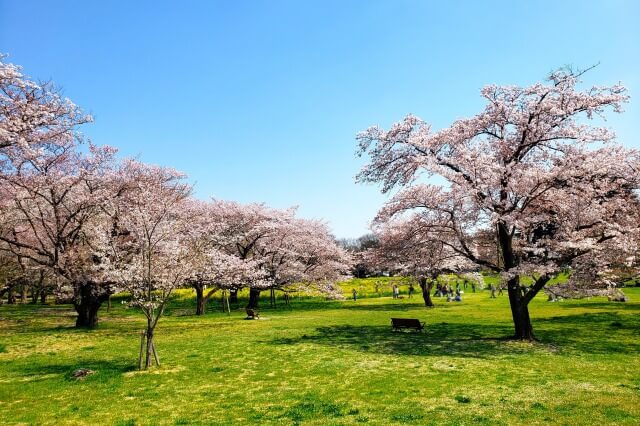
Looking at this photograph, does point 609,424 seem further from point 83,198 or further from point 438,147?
point 83,198

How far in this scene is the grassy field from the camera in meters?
10.6

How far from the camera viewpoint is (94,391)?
1312 centimetres

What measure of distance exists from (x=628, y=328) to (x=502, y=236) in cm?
1039

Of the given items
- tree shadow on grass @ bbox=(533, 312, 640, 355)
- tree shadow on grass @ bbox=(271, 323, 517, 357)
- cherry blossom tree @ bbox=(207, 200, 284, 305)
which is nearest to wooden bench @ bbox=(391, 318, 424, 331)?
tree shadow on grass @ bbox=(271, 323, 517, 357)

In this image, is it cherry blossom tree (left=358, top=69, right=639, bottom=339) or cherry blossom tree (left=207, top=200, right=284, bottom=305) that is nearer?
cherry blossom tree (left=358, top=69, right=639, bottom=339)

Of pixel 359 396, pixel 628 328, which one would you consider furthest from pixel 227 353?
A: pixel 628 328

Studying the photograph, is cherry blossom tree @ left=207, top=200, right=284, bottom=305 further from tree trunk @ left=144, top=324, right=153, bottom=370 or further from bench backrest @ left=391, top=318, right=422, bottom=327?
tree trunk @ left=144, top=324, right=153, bottom=370

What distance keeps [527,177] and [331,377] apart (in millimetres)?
12175

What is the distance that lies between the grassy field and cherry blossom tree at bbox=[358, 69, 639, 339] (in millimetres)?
4424

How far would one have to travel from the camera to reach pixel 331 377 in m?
14.3

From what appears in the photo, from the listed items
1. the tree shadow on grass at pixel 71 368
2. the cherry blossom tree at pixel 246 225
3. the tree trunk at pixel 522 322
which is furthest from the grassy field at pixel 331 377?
the cherry blossom tree at pixel 246 225

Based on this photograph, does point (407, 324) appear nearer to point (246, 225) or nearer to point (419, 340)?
point (419, 340)

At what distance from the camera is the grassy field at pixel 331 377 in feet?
34.7

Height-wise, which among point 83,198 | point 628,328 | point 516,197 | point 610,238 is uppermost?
point 83,198
